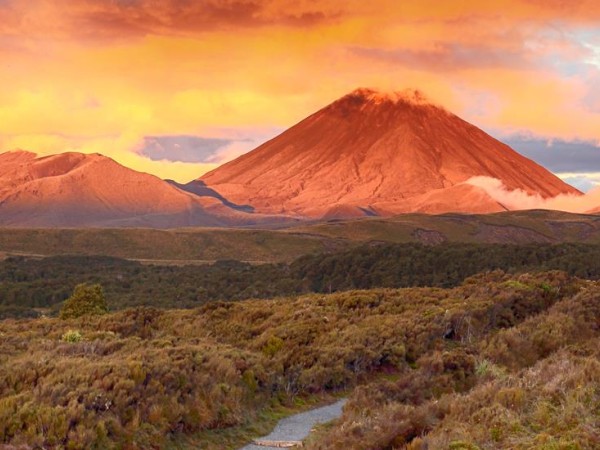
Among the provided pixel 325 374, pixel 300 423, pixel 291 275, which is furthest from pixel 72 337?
pixel 291 275

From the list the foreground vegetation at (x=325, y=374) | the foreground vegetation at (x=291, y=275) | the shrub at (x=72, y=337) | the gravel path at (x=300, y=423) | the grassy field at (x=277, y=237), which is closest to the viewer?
the foreground vegetation at (x=325, y=374)

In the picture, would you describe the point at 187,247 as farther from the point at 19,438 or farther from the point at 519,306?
the point at 19,438

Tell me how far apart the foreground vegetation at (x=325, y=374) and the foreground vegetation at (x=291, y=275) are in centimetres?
3977

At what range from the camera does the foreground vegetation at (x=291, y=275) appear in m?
73.2

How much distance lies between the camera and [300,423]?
54.7 feet

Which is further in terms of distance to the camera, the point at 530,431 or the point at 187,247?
the point at 187,247

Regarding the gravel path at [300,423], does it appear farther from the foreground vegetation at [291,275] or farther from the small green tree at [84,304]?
the foreground vegetation at [291,275]

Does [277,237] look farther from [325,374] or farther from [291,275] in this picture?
[325,374]

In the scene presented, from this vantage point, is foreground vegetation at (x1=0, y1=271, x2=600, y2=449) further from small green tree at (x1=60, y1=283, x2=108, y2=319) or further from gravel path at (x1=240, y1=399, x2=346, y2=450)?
small green tree at (x1=60, y1=283, x2=108, y2=319)

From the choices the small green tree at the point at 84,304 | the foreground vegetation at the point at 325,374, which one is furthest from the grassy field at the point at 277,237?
the foreground vegetation at the point at 325,374

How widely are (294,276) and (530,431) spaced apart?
3029 inches

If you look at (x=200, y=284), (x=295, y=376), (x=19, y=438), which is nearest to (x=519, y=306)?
(x=295, y=376)

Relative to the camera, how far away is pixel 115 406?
1416cm

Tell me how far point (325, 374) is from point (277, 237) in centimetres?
13035
